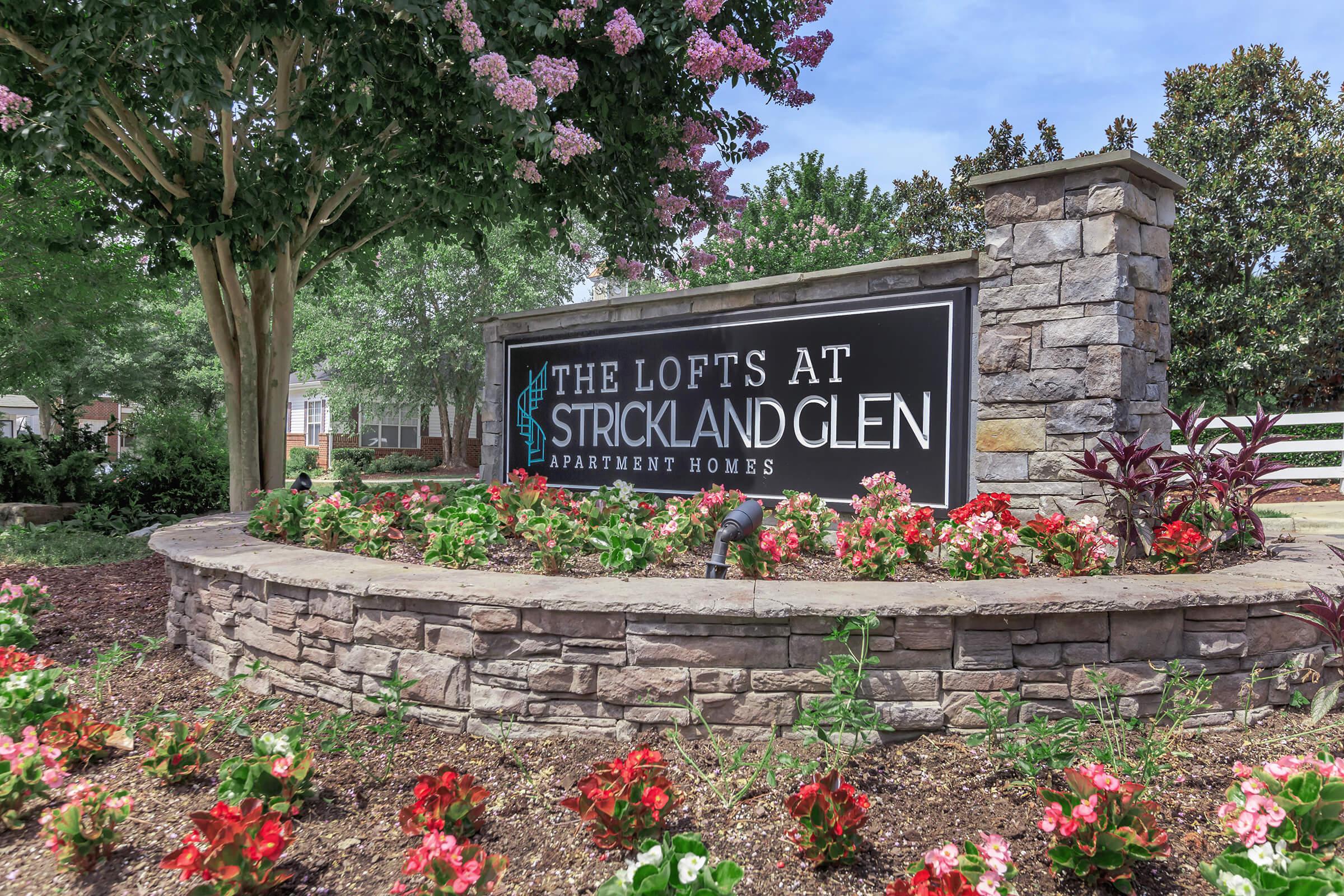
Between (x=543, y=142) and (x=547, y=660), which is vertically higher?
(x=543, y=142)

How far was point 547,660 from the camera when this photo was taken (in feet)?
8.66

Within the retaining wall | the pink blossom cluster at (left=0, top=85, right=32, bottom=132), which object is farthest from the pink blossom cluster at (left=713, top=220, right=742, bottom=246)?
the pink blossom cluster at (left=0, top=85, right=32, bottom=132)

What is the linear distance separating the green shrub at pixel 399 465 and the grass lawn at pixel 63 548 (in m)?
13.3

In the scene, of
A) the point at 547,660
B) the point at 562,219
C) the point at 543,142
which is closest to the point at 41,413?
the point at 562,219

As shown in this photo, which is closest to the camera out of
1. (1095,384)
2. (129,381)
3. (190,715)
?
(190,715)

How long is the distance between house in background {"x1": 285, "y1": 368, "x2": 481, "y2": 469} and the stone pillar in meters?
20.1

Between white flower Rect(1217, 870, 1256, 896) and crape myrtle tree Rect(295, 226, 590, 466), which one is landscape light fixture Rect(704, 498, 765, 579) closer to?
white flower Rect(1217, 870, 1256, 896)

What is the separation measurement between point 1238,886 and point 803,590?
4.56 feet

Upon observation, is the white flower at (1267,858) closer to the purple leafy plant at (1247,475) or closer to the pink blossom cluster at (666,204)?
the purple leafy plant at (1247,475)

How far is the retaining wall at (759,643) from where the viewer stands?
2.50m

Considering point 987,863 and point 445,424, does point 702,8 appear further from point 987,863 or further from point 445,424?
point 445,424

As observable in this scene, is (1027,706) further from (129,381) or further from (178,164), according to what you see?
(129,381)

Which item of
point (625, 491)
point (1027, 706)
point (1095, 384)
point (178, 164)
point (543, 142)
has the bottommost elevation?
point (1027, 706)

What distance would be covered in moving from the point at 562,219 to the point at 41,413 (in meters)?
25.4
